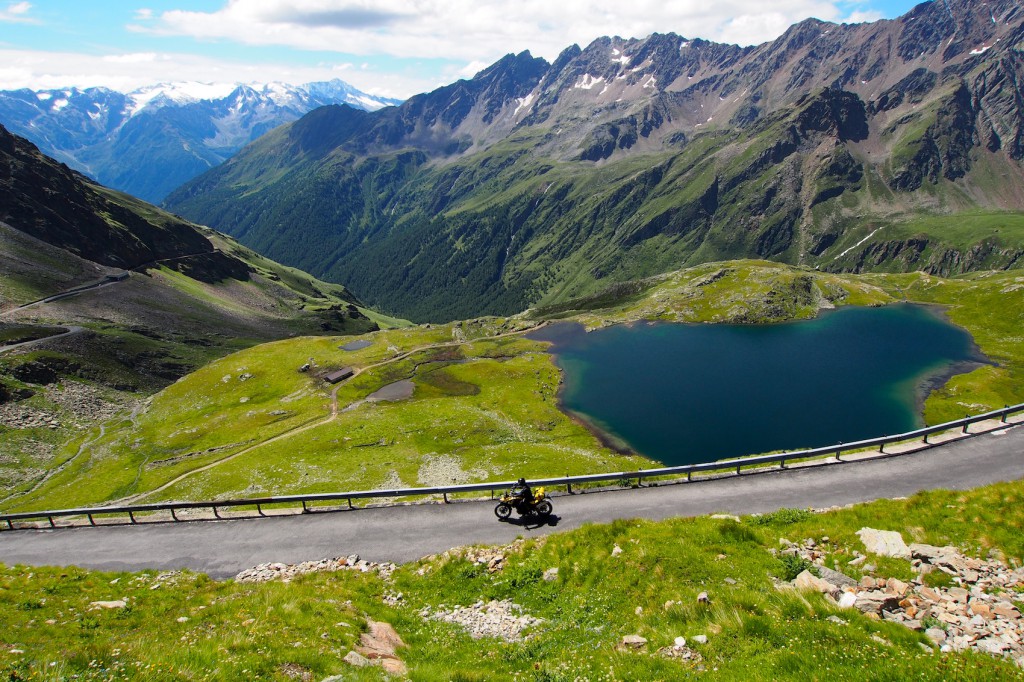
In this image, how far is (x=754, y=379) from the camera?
4665 inches

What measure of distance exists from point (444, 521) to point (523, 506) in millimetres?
5385

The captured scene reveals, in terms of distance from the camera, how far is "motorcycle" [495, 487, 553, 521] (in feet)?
104

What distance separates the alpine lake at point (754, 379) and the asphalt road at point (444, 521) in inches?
1936

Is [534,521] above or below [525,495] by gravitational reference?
below

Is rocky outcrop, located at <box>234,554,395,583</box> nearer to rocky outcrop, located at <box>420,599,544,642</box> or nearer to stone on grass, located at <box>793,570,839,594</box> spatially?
rocky outcrop, located at <box>420,599,544,642</box>

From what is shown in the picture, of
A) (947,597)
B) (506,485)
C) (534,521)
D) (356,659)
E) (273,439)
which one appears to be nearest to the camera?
(947,597)

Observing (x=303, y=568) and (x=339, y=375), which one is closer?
(x=303, y=568)

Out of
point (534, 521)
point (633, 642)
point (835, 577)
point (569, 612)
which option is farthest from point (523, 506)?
point (835, 577)

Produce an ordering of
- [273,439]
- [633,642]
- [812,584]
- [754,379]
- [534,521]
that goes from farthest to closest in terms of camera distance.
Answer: [754,379], [273,439], [534,521], [812,584], [633,642]

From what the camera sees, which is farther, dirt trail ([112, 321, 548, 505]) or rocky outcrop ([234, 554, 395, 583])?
dirt trail ([112, 321, 548, 505])

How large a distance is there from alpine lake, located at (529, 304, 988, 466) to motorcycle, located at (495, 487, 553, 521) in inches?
2204

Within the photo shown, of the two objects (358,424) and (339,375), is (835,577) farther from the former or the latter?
(339,375)

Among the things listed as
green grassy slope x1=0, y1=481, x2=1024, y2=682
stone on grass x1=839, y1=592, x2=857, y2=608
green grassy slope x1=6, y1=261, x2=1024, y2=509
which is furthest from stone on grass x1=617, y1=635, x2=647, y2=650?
green grassy slope x1=6, y1=261, x2=1024, y2=509

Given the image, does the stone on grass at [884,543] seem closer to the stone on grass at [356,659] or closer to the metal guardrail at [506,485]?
the metal guardrail at [506,485]
